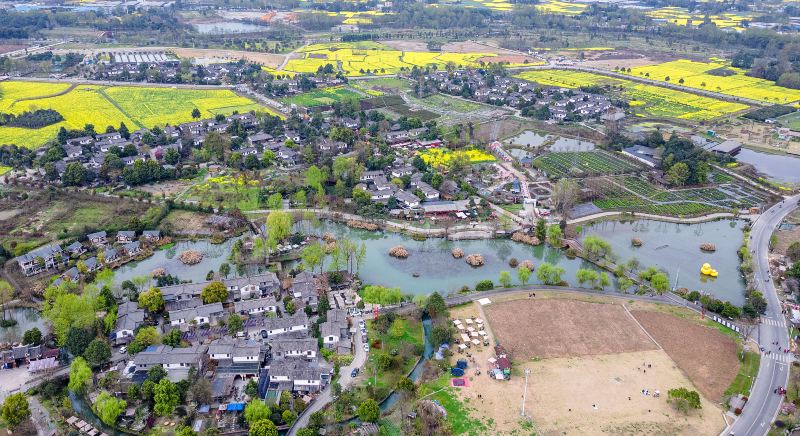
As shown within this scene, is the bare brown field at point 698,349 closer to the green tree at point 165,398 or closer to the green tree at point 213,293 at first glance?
the green tree at point 213,293

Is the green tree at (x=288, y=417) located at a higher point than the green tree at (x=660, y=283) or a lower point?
lower

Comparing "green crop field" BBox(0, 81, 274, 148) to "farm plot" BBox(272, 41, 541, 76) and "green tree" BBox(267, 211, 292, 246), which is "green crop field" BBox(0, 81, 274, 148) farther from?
"green tree" BBox(267, 211, 292, 246)

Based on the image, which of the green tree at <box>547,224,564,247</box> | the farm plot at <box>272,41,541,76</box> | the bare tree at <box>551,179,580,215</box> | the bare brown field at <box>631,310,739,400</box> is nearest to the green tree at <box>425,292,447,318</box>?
the bare brown field at <box>631,310,739,400</box>

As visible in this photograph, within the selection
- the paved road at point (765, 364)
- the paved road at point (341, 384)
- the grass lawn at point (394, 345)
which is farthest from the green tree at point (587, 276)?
the paved road at point (341, 384)

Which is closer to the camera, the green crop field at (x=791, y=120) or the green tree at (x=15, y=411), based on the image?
the green tree at (x=15, y=411)

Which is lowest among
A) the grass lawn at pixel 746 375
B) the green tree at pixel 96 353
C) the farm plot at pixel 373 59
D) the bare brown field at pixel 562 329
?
the grass lawn at pixel 746 375

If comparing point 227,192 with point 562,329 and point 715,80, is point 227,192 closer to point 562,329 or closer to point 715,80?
point 562,329

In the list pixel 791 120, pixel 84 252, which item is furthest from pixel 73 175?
pixel 791 120

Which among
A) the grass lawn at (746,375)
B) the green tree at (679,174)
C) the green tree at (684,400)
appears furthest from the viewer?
the green tree at (679,174)

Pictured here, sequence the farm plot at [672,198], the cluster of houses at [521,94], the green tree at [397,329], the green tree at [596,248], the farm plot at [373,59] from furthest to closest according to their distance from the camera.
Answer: the farm plot at [373,59]
the cluster of houses at [521,94]
the farm plot at [672,198]
the green tree at [596,248]
the green tree at [397,329]
